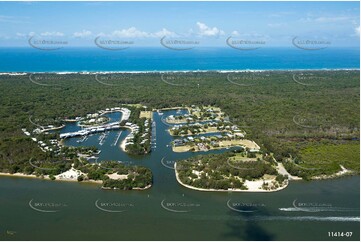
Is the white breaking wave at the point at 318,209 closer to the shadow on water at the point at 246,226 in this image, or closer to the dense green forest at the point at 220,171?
the shadow on water at the point at 246,226

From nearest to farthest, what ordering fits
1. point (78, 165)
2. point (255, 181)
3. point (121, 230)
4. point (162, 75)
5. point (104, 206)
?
point (121, 230) → point (104, 206) → point (255, 181) → point (78, 165) → point (162, 75)

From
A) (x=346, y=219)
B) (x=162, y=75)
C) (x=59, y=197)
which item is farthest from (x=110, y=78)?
(x=346, y=219)

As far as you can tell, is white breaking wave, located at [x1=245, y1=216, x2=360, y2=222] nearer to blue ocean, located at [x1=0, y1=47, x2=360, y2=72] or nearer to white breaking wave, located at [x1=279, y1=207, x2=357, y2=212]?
white breaking wave, located at [x1=279, y1=207, x2=357, y2=212]

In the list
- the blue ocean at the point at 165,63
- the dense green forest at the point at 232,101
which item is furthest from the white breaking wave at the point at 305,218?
the blue ocean at the point at 165,63

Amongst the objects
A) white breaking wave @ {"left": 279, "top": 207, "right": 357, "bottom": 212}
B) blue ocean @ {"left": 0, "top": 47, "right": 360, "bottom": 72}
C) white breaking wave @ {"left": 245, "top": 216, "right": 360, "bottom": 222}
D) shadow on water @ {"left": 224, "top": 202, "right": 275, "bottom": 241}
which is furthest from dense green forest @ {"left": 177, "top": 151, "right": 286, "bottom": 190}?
blue ocean @ {"left": 0, "top": 47, "right": 360, "bottom": 72}

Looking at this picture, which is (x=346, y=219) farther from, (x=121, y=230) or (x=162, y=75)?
(x=162, y=75)

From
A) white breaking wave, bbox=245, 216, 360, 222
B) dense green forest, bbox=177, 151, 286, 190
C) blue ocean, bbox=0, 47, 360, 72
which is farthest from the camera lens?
blue ocean, bbox=0, 47, 360, 72

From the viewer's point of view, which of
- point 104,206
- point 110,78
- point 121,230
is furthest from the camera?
point 110,78
